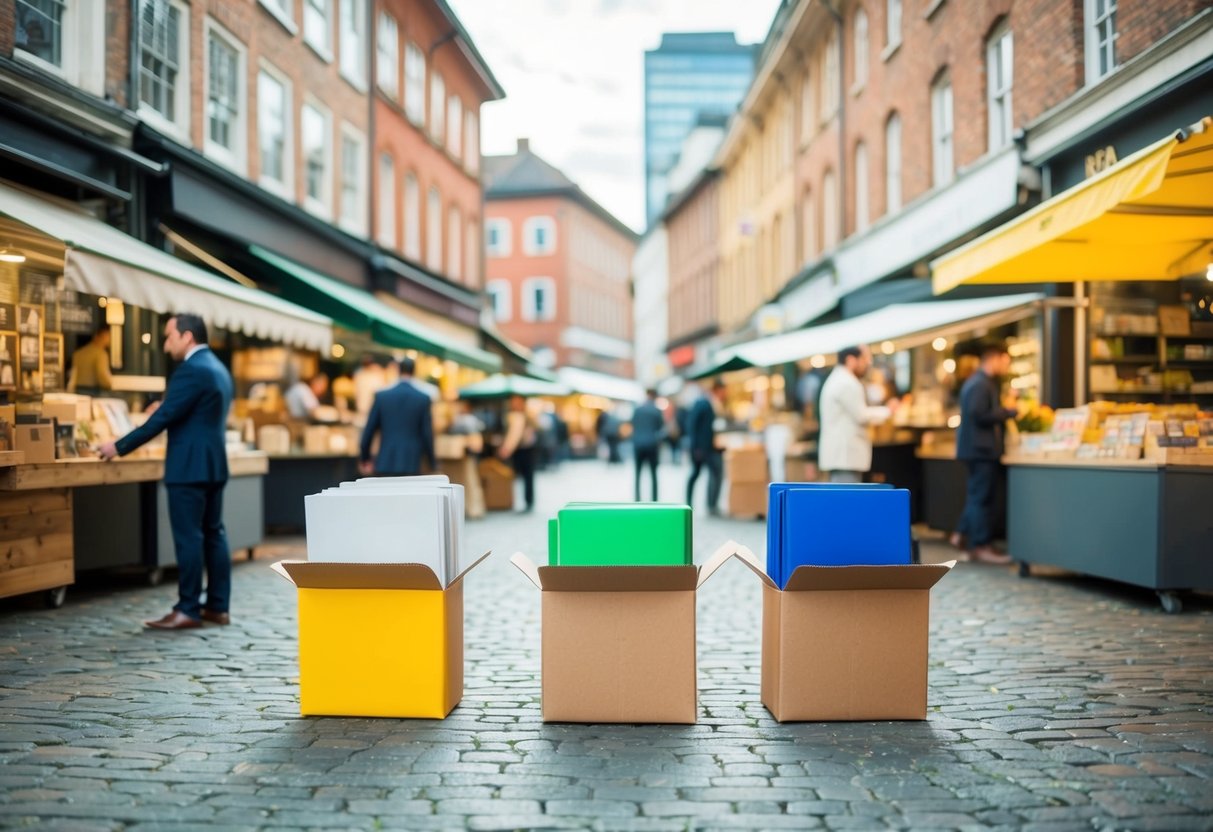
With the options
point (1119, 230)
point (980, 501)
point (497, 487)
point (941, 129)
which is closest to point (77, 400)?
point (980, 501)

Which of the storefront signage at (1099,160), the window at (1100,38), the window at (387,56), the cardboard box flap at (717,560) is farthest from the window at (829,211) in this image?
the cardboard box flap at (717,560)

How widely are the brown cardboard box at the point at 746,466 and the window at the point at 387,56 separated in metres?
11.3

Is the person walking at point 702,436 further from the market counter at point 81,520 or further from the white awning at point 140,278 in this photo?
the market counter at point 81,520

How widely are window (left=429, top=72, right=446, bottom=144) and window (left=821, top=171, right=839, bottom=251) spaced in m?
9.49

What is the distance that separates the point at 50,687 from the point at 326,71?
16435 millimetres

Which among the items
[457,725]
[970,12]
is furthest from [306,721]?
[970,12]

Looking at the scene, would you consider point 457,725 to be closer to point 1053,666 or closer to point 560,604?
point 560,604

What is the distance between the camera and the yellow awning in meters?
6.91

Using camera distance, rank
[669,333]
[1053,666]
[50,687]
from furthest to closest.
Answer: [669,333] < [1053,666] < [50,687]

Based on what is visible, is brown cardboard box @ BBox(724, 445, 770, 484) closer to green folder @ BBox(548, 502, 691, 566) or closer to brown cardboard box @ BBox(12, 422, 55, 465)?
brown cardboard box @ BBox(12, 422, 55, 465)

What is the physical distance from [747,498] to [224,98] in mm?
9258

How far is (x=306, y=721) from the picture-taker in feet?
16.8

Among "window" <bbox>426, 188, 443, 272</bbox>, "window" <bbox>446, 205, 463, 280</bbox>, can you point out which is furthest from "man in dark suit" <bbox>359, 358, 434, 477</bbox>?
"window" <bbox>446, 205, 463, 280</bbox>

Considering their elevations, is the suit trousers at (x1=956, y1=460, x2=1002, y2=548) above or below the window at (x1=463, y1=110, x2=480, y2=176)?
below
